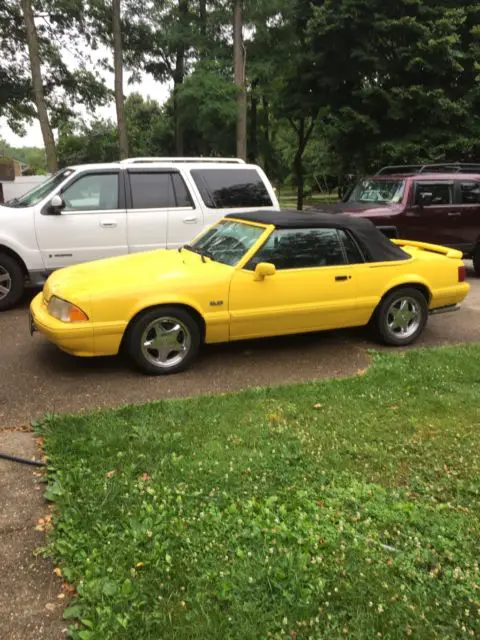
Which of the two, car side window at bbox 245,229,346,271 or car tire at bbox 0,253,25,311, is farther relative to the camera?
car tire at bbox 0,253,25,311

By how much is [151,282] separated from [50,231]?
3086mm

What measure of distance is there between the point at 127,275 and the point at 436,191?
7.26 meters

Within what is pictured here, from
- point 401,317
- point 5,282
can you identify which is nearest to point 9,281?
point 5,282

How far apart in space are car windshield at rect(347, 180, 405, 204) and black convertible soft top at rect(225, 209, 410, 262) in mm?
4584

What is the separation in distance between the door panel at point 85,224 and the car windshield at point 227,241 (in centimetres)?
196

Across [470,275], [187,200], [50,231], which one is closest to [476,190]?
[470,275]

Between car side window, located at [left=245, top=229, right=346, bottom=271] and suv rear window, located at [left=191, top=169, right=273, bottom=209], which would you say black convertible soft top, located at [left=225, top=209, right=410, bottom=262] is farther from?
suv rear window, located at [left=191, top=169, right=273, bottom=209]

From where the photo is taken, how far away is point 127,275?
526 cm

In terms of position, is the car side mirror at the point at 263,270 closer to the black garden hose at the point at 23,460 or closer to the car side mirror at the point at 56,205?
the black garden hose at the point at 23,460

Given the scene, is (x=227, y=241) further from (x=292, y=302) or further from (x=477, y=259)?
(x=477, y=259)

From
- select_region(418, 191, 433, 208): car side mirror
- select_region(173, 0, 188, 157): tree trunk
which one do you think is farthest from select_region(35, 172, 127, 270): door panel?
select_region(173, 0, 188, 157): tree trunk

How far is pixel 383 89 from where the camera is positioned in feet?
56.5

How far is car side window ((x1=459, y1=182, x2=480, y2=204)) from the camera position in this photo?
10594 mm

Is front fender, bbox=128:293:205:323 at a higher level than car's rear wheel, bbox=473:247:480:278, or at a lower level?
higher
